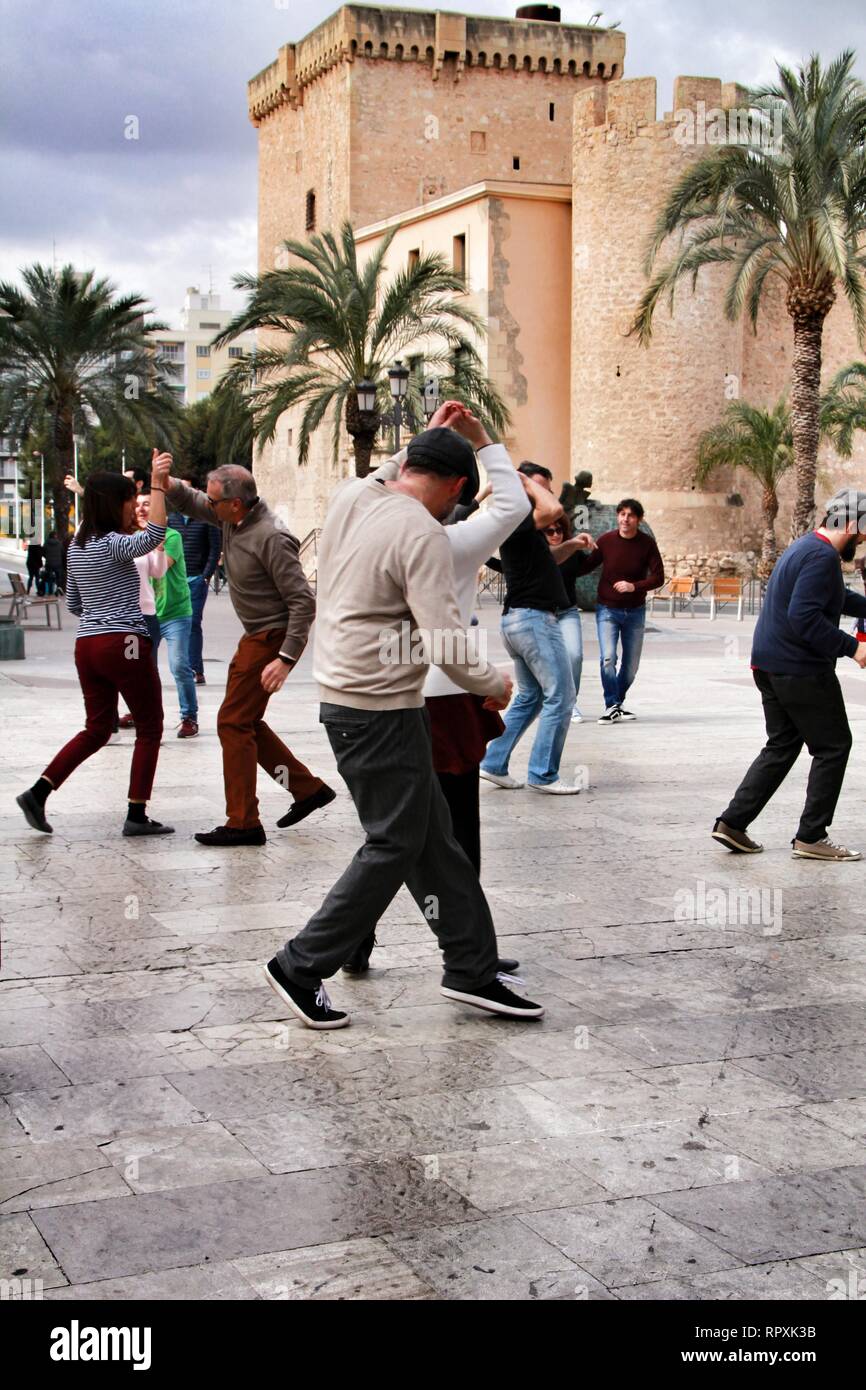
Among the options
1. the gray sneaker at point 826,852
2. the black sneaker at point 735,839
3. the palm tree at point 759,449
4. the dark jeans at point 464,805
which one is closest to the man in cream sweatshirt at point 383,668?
the dark jeans at point 464,805

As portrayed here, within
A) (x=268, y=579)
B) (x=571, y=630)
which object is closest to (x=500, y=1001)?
(x=268, y=579)

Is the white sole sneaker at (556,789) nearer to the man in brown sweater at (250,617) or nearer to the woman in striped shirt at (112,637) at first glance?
the man in brown sweater at (250,617)

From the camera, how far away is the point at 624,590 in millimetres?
11766

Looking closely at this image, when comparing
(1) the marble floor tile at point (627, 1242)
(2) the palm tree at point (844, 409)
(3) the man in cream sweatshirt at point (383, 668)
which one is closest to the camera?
(1) the marble floor tile at point (627, 1242)

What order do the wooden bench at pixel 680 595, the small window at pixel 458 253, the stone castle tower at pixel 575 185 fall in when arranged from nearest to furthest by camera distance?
1. the wooden bench at pixel 680 595
2. the stone castle tower at pixel 575 185
3. the small window at pixel 458 253

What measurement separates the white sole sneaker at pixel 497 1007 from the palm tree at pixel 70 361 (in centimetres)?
2777

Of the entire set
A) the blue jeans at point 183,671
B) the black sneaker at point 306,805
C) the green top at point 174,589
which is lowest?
the black sneaker at point 306,805

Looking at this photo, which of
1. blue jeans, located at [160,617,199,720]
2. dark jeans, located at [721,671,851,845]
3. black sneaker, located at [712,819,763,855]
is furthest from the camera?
blue jeans, located at [160,617,199,720]

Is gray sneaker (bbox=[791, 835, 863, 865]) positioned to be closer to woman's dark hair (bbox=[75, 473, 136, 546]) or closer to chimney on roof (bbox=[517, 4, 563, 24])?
woman's dark hair (bbox=[75, 473, 136, 546])

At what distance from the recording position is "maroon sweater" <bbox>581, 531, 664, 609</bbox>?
A: 1185cm

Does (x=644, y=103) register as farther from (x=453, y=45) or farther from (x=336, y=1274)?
(x=336, y=1274)

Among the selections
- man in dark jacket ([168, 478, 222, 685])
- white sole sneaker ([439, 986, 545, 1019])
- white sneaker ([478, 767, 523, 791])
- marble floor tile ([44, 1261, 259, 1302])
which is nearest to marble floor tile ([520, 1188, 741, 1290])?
marble floor tile ([44, 1261, 259, 1302])

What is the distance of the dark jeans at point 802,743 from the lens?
22.5 feet
